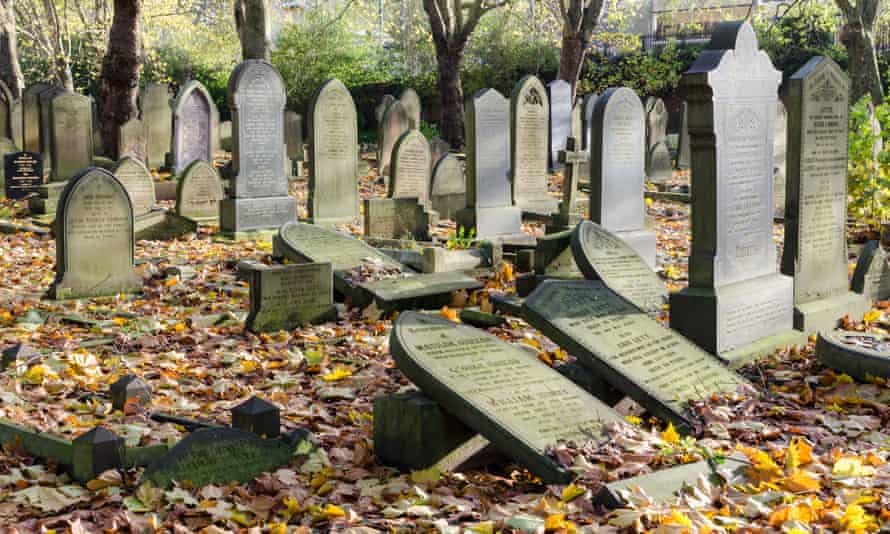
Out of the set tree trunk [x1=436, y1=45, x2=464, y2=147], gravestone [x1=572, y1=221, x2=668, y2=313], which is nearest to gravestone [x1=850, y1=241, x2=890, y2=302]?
gravestone [x1=572, y1=221, x2=668, y2=313]

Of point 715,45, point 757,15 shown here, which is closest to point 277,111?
point 715,45

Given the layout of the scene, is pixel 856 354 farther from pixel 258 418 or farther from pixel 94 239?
pixel 94 239

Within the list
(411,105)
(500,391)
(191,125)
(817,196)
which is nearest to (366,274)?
(817,196)

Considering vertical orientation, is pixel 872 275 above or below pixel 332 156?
below

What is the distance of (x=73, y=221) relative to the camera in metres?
9.02

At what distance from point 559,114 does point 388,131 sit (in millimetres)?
4025

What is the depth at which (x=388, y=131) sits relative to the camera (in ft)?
69.9

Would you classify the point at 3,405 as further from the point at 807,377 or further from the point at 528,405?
the point at 807,377

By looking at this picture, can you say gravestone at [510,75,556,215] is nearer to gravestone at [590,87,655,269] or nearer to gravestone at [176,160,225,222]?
gravestone at [590,87,655,269]

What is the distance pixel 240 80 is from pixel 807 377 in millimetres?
8508

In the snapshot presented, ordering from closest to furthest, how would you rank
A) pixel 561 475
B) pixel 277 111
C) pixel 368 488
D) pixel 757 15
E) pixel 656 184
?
pixel 561 475 → pixel 368 488 → pixel 277 111 → pixel 656 184 → pixel 757 15

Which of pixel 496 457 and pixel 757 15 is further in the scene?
pixel 757 15

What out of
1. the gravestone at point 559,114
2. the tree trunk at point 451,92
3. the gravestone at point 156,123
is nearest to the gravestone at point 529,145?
the gravestone at point 559,114

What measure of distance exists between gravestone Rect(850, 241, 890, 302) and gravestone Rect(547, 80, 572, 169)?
14.0m
